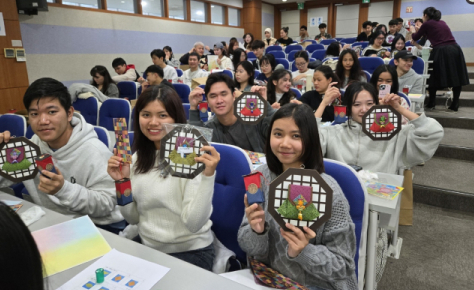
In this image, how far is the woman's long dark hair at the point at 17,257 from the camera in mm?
404

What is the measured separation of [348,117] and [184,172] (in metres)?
1.24

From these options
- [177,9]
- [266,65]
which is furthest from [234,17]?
[266,65]

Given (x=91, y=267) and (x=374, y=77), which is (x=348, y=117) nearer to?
(x=374, y=77)

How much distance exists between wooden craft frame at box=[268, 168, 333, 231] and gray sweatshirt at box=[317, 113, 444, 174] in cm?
114

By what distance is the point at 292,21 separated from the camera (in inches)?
561

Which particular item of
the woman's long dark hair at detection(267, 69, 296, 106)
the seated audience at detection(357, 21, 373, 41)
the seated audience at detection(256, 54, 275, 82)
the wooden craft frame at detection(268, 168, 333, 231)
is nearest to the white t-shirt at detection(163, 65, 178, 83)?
the seated audience at detection(256, 54, 275, 82)

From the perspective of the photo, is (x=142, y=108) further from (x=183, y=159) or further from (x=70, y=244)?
(x=70, y=244)

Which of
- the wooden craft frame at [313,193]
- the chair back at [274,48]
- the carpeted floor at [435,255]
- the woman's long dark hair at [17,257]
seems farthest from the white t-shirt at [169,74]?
the woman's long dark hair at [17,257]

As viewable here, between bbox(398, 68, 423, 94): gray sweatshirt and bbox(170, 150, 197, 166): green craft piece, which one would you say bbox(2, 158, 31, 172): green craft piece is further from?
bbox(398, 68, 423, 94): gray sweatshirt

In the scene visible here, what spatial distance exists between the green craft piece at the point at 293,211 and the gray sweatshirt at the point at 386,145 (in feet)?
3.79

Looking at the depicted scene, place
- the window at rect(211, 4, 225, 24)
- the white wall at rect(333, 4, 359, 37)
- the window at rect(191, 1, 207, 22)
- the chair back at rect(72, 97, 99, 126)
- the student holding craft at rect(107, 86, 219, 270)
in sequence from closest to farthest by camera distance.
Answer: the student holding craft at rect(107, 86, 219, 270), the chair back at rect(72, 97, 99, 126), the window at rect(191, 1, 207, 22), the window at rect(211, 4, 225, 24), the white wall at rect(333, 4, 359, 37)

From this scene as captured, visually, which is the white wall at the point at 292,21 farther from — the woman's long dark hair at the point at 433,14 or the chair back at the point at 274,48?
the woman's long dark hair at the point at 433,14

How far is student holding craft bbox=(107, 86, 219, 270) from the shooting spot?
4.13 ft

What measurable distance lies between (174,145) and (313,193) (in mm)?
470
